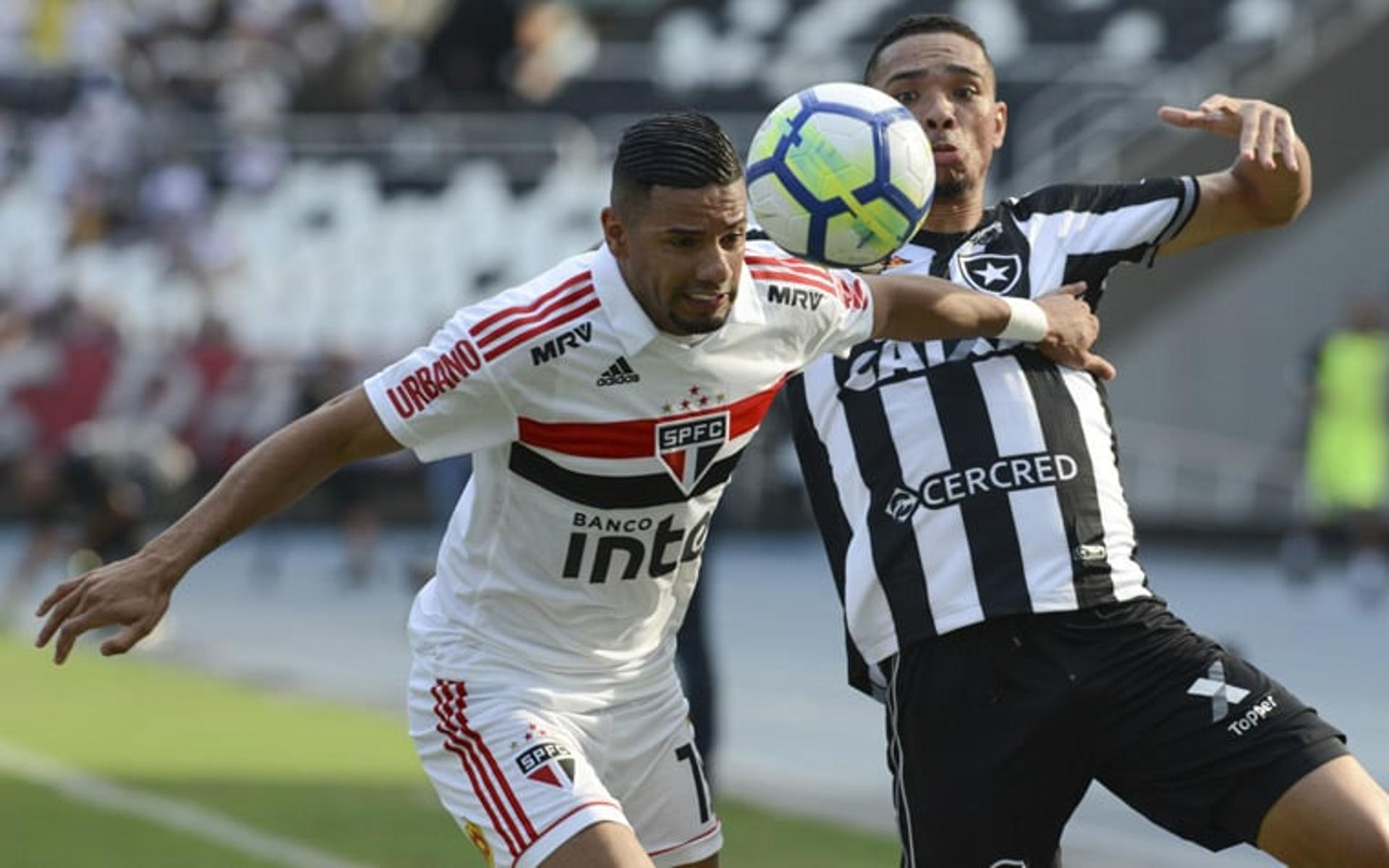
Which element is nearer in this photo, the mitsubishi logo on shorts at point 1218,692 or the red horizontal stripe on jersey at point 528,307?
the red horizontal stripe on jersey at point 528,307

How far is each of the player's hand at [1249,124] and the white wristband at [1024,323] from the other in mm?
695

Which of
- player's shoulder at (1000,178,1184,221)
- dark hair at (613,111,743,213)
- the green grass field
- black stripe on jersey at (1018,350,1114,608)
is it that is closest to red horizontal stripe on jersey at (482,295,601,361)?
dark hair at (613,111,743,213)

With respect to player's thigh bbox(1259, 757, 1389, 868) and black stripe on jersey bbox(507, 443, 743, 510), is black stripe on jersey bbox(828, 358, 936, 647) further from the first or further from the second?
player's thigh bbox(1259, 757, 1389, 868)

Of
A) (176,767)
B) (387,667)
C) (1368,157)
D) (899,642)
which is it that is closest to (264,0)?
(1368,157)

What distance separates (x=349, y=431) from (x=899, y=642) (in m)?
1.42

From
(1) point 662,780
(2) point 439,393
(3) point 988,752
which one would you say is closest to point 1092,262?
(3) point 988,752

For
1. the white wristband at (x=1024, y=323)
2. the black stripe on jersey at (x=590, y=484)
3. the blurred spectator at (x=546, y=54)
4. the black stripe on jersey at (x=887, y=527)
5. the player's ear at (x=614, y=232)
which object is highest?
the blurred spectator at (x=546, y=54)

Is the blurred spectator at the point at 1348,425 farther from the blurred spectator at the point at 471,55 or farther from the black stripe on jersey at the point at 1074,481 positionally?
the black stripe on jersey at the point at 1074,481

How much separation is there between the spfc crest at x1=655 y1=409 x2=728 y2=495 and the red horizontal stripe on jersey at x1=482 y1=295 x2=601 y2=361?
308mm

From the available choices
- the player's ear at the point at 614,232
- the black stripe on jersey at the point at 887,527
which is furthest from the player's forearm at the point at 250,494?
the black stripe on jersey at the point at 887,527

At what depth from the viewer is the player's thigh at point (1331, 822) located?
17.5ft

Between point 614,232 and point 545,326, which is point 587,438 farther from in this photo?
point 614,232

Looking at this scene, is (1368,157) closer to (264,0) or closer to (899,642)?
(264,0)

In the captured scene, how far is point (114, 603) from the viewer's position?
5090 millimetres
